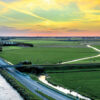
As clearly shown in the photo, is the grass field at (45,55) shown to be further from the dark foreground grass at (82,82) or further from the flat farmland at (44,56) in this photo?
the dark foreground grass at (82,82)

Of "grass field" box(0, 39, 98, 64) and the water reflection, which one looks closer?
the water reflection

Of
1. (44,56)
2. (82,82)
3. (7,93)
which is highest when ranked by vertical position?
(44,56)

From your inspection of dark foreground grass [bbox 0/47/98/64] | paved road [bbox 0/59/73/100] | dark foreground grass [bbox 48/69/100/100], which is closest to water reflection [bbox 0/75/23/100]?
paved road [bbox 0/59/73/100]

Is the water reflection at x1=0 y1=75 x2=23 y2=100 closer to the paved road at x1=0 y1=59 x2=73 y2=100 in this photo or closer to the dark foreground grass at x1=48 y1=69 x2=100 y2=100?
the paved road at x1=0 y1=59 x2=73 y2=100

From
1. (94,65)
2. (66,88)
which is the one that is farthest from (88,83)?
(94,65)

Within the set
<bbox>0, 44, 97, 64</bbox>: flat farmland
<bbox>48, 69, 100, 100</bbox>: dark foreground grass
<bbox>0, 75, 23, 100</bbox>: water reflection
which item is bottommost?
<bbox>0, 75, 23, 100</bbox>: water reflection

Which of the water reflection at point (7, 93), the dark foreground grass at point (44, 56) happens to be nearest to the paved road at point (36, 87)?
the water reflection at point (7, 93)

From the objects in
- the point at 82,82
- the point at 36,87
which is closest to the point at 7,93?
the point at 36,87

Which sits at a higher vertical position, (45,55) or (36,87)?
(45,55)

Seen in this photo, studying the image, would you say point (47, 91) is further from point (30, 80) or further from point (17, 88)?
point (30, 80)

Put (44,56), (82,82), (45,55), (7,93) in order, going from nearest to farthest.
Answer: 1. (7,93)
2. (82,82)
3. (44,56)
4. (45,55)

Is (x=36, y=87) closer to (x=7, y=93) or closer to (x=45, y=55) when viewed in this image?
(x=7, y=93)
